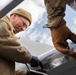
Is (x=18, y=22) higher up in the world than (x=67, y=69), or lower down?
higher up

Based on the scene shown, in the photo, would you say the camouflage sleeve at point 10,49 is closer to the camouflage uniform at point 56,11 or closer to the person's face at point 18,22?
the person's face at point 18,22

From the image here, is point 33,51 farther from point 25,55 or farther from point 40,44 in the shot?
point 25,55

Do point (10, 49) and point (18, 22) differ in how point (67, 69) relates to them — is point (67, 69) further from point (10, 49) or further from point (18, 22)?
point (18, 22)

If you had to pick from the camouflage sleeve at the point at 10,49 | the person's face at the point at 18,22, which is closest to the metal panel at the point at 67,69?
the camouflage sleeve at the point at 10,49

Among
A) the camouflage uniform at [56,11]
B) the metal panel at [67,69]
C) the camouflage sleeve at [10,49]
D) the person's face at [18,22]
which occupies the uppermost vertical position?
the camouflage uniform at [56,11]

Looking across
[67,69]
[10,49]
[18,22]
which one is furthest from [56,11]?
[18,22]

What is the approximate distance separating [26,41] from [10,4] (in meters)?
1.69

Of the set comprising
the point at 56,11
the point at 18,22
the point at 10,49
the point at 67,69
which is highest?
the point at 56,11

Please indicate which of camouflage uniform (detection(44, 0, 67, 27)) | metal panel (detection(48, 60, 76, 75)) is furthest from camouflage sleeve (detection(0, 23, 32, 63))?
camouflage uniform (detection(44, 0, 67, 27))

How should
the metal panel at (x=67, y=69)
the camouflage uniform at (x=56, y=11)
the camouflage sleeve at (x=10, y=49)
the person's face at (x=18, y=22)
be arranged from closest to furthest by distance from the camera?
the camouflage uniform at (x=56, y=11) → the metal panel at (x=67, y=69) → the camouflage sleeve at (x=10, y=49) → the person's face at (x=18, y=22)

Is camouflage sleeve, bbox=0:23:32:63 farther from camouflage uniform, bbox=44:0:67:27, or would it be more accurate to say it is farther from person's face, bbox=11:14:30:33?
camouflage uniform, bbox=44:0:67:27

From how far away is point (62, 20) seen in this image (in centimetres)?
163

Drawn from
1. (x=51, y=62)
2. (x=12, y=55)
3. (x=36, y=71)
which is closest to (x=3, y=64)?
(x=12, y=55)

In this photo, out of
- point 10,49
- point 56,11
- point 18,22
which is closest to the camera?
point 56,11
